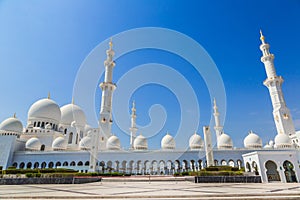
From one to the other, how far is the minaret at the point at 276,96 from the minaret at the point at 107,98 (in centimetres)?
2560

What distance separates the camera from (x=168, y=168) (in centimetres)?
2684

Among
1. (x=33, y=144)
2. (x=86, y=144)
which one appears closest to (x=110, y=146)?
(x=86, y=144)

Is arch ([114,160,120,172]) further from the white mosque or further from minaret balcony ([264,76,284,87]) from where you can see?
minaret balcony ([264,76,284,87])

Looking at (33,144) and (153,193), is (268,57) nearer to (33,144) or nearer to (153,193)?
(153,193)

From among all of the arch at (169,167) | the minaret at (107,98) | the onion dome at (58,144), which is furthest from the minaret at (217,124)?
the onion dome at (58,144)

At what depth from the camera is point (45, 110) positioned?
110ft

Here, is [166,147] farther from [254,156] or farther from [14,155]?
[14,155]

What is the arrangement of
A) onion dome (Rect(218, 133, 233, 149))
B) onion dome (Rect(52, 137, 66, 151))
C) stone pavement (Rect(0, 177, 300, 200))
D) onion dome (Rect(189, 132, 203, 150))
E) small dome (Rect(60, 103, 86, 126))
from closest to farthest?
stone pavement (Rect(0, 177, 300, 200)) < onion dome (Rect(218, 133, 233, 149)) < onion dome (Rect(189, 132, 203, 150)) < onion dome (Rect(52, 137, 66, 151)) < small dome (Rect(60, 103, 86, 126))

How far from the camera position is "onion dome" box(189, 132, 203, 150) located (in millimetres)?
27516

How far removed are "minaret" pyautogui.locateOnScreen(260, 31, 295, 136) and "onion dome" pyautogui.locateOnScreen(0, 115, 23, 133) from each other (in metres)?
41.0

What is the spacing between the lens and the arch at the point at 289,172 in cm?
1643

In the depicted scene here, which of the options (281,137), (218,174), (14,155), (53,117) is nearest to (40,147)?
(14,155)

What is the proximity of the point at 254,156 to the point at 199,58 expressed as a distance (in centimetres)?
1097

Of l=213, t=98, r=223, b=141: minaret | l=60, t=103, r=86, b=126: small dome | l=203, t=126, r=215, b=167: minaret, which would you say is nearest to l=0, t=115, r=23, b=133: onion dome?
l=60, t=103, r=86, b=126: small dome
